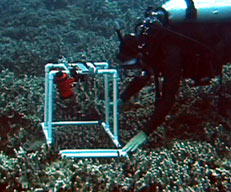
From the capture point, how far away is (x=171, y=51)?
345 centimetres

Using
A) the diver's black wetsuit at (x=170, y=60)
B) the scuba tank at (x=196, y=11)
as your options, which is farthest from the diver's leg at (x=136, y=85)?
the scuba tank at (x=196, y=11)

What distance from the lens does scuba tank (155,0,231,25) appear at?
3.68m

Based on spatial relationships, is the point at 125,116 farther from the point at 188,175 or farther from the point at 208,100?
the point at 188,175

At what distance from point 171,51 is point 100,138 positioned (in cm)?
228

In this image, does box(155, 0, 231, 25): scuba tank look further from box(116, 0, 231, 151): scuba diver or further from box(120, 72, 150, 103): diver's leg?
box(120, 72, 150, 103): diver's leg

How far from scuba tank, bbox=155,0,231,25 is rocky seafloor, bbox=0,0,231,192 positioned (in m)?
1.64

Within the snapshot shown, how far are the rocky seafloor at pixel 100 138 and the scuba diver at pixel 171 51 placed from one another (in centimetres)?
67

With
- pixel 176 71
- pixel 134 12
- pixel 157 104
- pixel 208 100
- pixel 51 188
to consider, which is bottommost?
pixel 51 188

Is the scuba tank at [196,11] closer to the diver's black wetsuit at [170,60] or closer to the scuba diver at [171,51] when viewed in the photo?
the scuba diver at [171,51]

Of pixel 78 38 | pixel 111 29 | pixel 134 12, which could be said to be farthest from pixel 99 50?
pixel 134 12

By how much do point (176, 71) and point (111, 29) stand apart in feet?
25.6

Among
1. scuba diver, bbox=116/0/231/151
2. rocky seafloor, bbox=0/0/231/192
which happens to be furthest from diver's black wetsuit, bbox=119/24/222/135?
rocky seafloor, bbox=0/0/231/192

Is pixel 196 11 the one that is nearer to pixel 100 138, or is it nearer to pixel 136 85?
pixel 136 85

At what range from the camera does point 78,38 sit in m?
10.3
